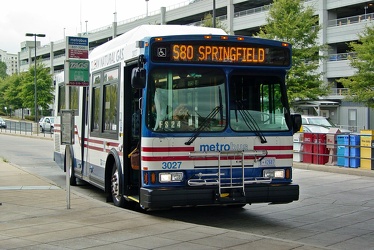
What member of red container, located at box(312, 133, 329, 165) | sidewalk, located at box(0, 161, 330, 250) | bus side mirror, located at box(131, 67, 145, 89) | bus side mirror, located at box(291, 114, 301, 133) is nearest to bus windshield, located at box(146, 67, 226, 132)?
bus side mirror, located at box(131, 67, 145, 89)

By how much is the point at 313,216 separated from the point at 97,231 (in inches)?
176

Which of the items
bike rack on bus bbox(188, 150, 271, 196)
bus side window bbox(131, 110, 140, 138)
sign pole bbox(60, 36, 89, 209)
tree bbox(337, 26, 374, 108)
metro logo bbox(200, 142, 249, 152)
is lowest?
bike rack on bus bbox(188, 150, 271, 196)

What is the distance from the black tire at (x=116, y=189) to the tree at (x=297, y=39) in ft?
96.1

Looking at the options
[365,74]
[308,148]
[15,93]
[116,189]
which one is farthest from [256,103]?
[15,93]

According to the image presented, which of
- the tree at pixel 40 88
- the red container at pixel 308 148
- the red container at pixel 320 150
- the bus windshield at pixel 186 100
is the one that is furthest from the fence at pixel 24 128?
the bus windshield at pixel 186 100

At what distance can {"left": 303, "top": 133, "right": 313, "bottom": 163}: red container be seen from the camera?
19141 mm

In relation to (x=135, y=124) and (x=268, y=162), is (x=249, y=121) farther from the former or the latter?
(x=135, y=124)

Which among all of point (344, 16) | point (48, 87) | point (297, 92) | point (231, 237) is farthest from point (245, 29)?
point (231, 237)

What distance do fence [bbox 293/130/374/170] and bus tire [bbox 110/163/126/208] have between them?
30.4 feet

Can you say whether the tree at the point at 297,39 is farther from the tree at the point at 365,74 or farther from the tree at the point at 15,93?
the tree at the point at 15,93

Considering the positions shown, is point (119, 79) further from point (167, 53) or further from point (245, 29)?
point (245, 29)

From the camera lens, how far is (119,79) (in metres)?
10.2

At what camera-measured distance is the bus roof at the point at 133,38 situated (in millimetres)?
9695

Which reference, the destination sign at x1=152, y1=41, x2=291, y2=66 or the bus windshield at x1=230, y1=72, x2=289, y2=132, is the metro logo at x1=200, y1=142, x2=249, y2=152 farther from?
the destination sign at x1=152, y1=41, x2=291, y2=66
